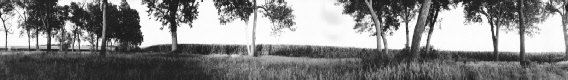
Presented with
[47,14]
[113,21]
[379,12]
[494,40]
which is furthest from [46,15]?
[494,40]

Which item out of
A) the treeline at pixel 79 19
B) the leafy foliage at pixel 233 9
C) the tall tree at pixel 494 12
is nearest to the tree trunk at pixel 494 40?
the tall tree at pixel 494 12

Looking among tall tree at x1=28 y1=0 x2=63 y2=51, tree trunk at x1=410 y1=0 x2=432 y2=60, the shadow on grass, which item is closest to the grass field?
the shadow on grass

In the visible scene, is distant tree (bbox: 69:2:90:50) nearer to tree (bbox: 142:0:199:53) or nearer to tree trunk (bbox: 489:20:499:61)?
tree (bbox: 142:0:199:53)

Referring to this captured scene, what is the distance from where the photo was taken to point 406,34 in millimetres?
35312

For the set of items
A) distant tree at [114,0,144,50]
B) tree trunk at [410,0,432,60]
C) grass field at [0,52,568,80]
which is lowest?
grass field at [0,52,568,80]

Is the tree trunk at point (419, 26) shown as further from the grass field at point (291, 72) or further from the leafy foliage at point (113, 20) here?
the leafy foliage at point (113, 20)

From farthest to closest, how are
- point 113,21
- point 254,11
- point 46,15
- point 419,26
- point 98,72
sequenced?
1. point 113,21
2. point 46,15
3. point 254,11
4. point 419,26
5. point 98,72

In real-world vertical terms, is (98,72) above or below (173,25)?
below

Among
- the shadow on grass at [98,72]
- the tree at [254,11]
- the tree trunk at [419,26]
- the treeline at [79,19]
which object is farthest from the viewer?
the treeline at [79,19]

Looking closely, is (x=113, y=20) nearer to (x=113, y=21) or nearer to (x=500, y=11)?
(x=113, y=21)

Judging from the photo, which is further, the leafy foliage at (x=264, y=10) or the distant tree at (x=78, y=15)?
the distant tree at (x=78, y=15)

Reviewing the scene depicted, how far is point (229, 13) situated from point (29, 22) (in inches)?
1231

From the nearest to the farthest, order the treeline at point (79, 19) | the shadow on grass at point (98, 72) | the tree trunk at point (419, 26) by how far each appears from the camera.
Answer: the shadow on grass at point (98, 72), the tree trunk at point (419, 26), the treeline at point (79, 19)

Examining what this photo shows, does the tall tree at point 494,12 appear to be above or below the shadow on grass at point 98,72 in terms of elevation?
above
